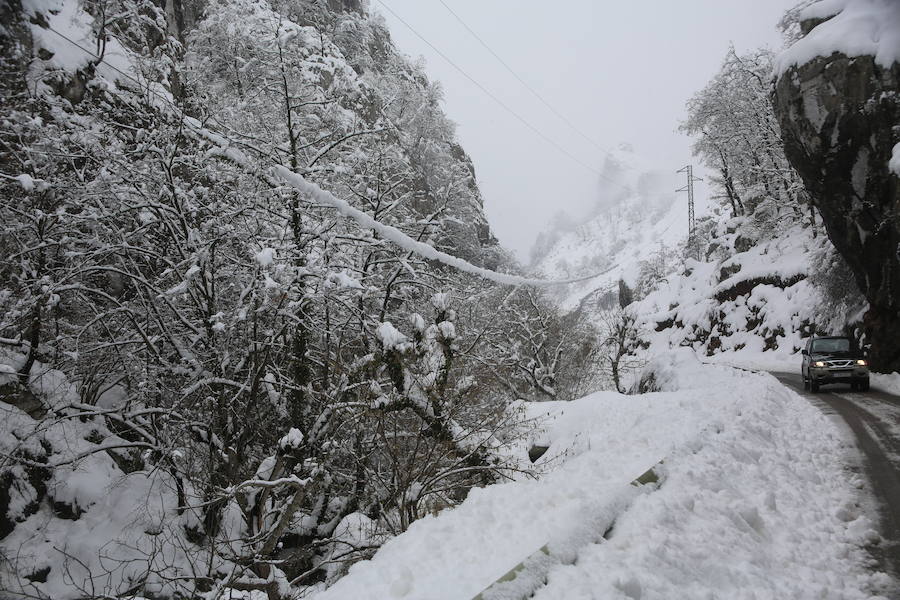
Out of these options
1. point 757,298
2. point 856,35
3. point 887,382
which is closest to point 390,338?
point 887,382

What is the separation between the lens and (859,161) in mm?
15039

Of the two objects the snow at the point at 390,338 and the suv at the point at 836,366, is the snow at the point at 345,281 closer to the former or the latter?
the snow at the point at 390,338

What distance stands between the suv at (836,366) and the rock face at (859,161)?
7.99ft

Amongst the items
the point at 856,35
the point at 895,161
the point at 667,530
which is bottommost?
the point at 667,530

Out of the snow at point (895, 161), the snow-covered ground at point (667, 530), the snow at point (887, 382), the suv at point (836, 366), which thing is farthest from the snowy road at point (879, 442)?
the snow at point (895, 161)

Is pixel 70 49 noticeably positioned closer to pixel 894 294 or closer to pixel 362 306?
pixel 362 306

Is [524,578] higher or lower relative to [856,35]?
lower

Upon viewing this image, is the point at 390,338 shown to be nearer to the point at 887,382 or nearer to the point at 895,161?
the point at 887,382

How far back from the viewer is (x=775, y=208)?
30.2 m

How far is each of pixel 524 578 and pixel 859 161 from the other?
18207 mm

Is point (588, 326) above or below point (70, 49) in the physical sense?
below

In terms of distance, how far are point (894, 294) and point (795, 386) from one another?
4.10 m

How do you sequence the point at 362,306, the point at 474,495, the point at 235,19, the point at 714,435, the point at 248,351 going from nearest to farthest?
the point at 474,495 < the point at 714,435 < the point at 248,351 < the point at 362,306 < the point at 235,19

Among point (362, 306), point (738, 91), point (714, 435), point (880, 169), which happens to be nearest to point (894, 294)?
point (880, 169)
